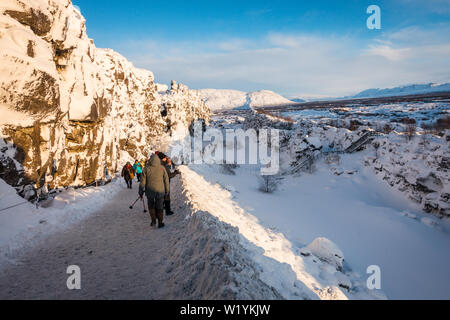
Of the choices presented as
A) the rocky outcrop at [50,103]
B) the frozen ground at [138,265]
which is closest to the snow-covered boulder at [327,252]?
the frozen ground at [138,265]

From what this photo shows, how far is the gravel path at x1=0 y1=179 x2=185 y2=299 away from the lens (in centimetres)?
384

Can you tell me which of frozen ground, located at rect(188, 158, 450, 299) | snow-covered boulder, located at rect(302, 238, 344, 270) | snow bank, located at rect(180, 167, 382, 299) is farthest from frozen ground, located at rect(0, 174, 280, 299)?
snow-covered boulder, located at rect(302, 238, 344, 270)

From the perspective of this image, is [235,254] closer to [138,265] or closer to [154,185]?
[138,265]

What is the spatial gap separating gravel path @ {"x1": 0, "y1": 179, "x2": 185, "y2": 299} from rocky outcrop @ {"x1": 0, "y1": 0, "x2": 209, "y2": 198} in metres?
4.01

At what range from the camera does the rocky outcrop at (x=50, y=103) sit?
7.46m

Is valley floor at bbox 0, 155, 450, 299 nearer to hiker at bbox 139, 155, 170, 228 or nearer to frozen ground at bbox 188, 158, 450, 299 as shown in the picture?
frozen ground at bbox 188, 158, 450, 299

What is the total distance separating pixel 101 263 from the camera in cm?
483

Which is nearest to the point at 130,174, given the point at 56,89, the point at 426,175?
the point at 56,89

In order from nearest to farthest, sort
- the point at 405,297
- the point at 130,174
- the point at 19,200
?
the point at 19,200 → the point at 405,297 → the point at 130,174

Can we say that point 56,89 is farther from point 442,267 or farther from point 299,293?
point 442,267

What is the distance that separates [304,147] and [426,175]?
12896 millimetres

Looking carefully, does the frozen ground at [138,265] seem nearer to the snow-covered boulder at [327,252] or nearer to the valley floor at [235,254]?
the valley floor at [235,254]

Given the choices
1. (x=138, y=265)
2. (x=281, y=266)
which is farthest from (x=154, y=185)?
(x=281, y=266)

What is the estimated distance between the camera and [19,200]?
6988 millimetres
